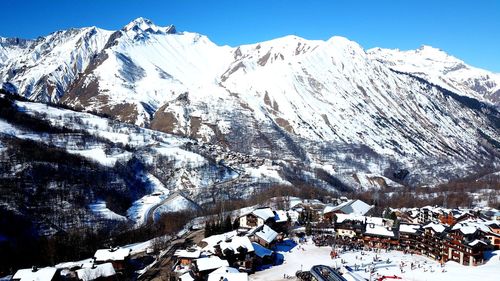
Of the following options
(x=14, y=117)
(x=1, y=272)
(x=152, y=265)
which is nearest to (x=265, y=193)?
(x=152, y=265)

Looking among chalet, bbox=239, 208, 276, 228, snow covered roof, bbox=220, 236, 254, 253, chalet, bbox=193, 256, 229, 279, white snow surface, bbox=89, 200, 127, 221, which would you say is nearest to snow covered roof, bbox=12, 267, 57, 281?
chalet, bbox=193, 256, 229, 279

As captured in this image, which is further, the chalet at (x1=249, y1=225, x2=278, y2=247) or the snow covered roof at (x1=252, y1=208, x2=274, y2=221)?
the snow covered roof at (x1=252, y1=208, x2=274, y2=221)

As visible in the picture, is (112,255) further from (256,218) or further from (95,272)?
(256,218)

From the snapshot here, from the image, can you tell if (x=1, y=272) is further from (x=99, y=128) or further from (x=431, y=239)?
(x=99, y=128)

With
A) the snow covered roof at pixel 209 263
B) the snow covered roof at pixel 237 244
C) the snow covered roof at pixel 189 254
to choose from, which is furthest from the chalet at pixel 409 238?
the snow covered roof at pixel 189 254

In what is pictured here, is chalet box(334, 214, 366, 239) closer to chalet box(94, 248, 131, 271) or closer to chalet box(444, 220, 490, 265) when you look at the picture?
chalet box(444, 220, 490, 265)

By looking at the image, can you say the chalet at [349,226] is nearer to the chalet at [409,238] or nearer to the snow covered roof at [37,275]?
the chalet at [409,238]
